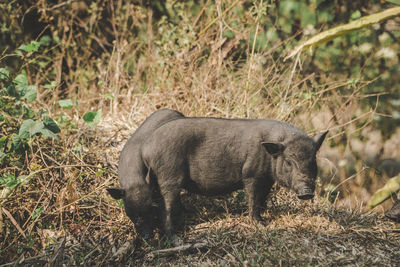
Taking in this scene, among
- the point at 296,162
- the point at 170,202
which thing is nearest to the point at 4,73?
the point at 170,202

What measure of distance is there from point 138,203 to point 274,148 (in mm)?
1156

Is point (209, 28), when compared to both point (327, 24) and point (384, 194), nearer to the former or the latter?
point (327, 24)

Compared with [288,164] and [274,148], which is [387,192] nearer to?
[288,164]

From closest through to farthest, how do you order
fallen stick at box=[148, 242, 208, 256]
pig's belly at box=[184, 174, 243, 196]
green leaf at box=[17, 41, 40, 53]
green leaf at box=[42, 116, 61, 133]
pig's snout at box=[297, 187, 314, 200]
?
fallen stick at box=[148, 242, 208, 256], pig's snout at box=[297, 187, 314, 200], pig's belly at box=[184, 174, 243, 196], green leaf at box=[42, 116, 61, 133], green leaf at box=[17, 41, 40, 53]

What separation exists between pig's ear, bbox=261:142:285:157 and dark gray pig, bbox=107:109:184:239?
0.96 meters

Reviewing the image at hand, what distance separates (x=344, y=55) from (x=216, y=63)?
2.51 metres

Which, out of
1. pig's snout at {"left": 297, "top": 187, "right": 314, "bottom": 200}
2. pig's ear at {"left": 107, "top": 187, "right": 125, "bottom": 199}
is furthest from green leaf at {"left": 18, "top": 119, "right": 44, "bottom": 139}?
pig's snout at {"left": 297, "top": 187, "right": 314, "bottom": 200}

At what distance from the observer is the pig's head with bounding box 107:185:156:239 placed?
110 inches

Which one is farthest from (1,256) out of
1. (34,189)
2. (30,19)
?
(30,19)

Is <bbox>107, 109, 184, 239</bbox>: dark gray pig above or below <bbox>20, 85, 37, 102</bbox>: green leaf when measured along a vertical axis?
below

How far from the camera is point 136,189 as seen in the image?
281cm

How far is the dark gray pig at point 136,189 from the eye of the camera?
111 inches

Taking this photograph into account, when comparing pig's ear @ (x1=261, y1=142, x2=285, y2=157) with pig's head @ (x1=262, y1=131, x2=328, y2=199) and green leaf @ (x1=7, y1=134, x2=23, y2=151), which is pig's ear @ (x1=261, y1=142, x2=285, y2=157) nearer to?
pig's head @ (x1=262, y1=131, x2=328, y2=199)

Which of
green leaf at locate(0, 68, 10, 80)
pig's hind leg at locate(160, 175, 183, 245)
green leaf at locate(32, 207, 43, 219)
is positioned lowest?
green leaf at locate(32, 207, 43, 219)
